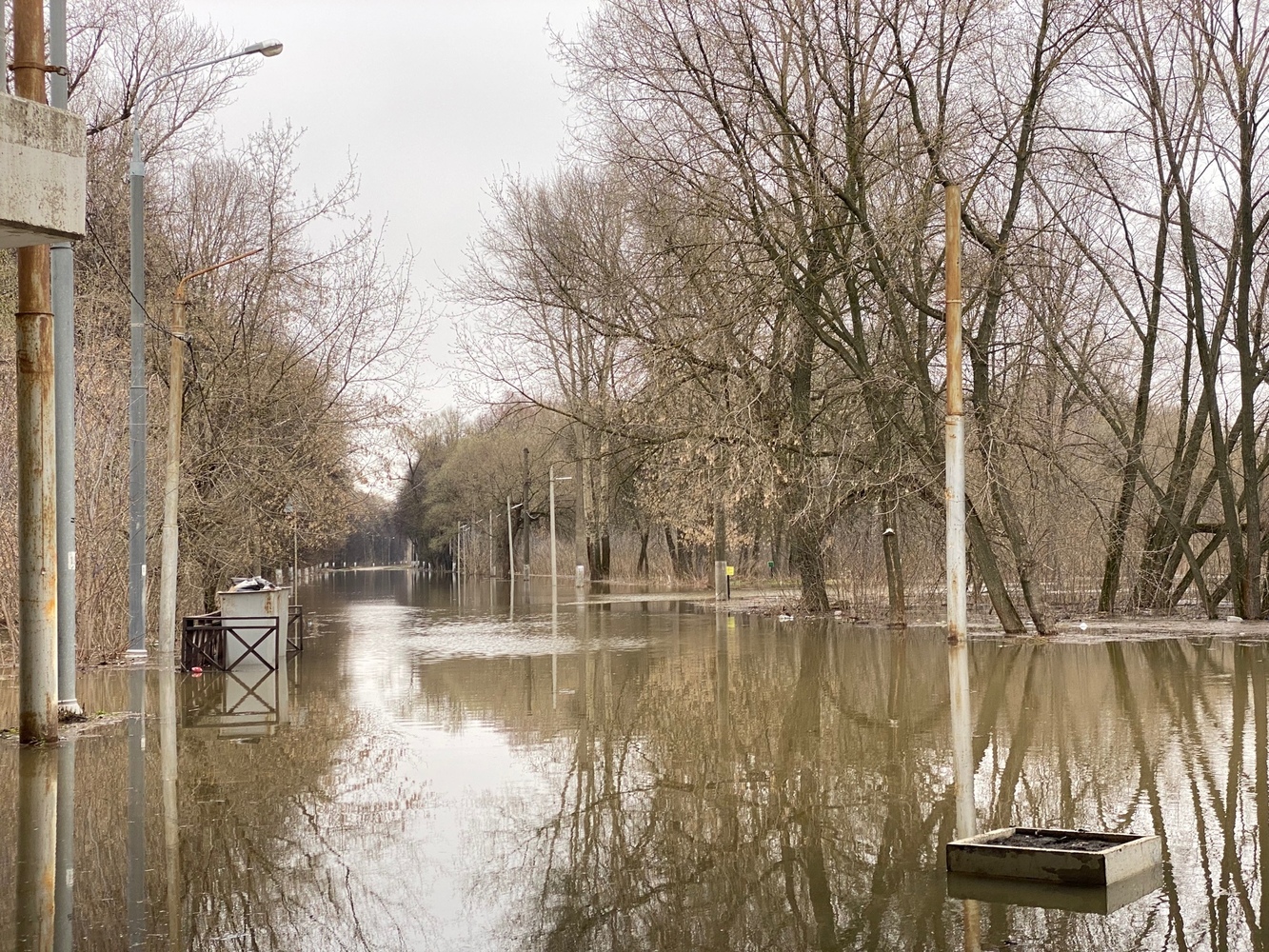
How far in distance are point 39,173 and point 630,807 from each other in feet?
20.2

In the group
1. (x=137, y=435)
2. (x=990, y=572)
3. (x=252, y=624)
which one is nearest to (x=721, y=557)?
(x=990, y=572)

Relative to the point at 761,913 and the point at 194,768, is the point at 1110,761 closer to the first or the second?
the point at 761,913

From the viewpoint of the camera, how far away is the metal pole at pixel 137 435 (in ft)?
70.3

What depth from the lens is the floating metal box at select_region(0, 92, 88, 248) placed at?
9086mm

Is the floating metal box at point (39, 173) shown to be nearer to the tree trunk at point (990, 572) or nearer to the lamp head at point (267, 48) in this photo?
the lamp head at point (267, 48)

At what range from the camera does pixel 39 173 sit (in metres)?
9.27

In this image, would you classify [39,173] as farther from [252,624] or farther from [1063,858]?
[252,624]

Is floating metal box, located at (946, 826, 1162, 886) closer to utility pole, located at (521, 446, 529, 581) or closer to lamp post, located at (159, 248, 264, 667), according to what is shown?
lamp post, located at (159, 248, 264, 667)

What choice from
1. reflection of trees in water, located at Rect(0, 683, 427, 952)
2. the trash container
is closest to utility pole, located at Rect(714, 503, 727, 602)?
the trash container

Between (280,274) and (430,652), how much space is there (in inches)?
437

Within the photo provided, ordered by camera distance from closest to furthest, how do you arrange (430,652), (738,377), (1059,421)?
(430,652)
(738,377)
(1059,421)

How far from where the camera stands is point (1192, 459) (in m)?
31.4

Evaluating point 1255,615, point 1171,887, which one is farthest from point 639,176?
point 1171,887

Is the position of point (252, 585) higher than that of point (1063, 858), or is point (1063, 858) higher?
point (252, 585)
